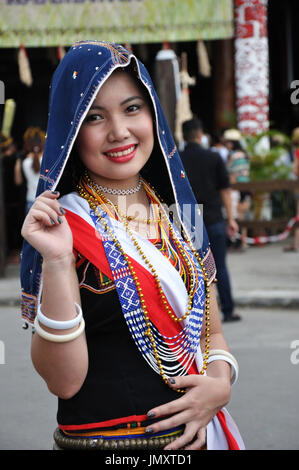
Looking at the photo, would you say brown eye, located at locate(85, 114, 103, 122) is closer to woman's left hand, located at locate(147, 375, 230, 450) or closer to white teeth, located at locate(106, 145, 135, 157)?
white teeth, located at locate(106, 145, 135, 157)

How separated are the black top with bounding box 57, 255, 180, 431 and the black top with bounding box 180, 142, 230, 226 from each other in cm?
468

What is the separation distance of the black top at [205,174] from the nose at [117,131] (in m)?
4.61

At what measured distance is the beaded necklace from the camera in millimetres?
1644

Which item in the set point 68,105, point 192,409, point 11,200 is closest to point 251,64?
point 11,200

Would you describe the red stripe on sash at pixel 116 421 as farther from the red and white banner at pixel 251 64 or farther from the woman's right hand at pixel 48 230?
the red and white banner at pixel 251 64

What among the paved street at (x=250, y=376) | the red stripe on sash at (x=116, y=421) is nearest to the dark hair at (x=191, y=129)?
the paved street at (x=250, y=376)

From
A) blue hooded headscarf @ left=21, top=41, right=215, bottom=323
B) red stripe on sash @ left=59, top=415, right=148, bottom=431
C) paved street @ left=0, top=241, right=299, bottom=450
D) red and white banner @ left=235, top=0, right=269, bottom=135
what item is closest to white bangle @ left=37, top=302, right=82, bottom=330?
blue hooded headscarf @ left=21, top=41, right=215, bottom=323

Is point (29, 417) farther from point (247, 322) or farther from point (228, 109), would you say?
point (228, 109)

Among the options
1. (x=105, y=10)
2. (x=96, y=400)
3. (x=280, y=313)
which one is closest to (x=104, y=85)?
(x=96, y=400)

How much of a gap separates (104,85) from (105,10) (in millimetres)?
11339

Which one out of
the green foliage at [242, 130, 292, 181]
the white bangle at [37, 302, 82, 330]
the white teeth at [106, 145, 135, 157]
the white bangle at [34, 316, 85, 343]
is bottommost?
the green foliage at [242, 130, 292, 181]

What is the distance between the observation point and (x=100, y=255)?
1636 millimetres

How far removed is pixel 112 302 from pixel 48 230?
0.25m
